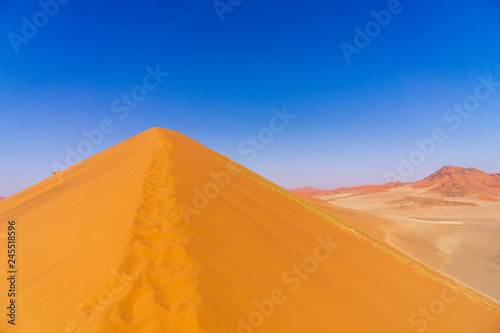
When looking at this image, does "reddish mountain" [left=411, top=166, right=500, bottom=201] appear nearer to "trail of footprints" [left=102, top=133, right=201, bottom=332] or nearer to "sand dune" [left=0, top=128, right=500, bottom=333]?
"sand dune" [left=0, top=128, right=500, bottom=333]

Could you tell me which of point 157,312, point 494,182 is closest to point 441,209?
point 494,182

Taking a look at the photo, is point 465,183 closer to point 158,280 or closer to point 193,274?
point 193,274

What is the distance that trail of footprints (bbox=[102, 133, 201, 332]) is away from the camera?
2350 millimetres

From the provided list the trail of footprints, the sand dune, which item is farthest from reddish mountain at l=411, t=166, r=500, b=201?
the trail of footprints

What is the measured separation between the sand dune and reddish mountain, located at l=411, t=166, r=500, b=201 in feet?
204

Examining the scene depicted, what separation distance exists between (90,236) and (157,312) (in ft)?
8.77

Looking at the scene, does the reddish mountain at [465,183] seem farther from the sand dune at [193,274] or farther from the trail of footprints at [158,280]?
the trail of footprints at [158,280]

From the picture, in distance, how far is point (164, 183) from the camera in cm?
587

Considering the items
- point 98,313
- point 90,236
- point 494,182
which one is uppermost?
point 494,182

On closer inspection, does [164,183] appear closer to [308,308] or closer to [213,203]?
[213,203]

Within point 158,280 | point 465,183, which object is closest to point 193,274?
point 158,280

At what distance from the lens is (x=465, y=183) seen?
57.7 m

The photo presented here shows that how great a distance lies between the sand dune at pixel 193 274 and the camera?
2611 mm

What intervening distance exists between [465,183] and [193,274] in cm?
7791
